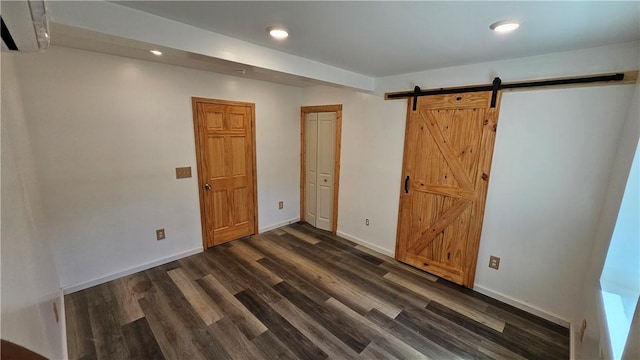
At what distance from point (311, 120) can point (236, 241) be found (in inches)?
88.6

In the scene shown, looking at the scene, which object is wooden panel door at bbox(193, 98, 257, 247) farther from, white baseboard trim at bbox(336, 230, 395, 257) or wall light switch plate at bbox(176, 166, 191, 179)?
white baseboard trim at bbox(336, 230, 395, 257)

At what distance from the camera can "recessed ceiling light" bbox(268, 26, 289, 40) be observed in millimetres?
1760

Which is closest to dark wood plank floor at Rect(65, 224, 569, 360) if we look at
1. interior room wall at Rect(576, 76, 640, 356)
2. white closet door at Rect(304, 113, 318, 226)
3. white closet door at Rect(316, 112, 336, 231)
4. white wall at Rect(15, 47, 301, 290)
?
white wall at Rect(15, 47, 301, 290)

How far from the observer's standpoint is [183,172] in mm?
3209

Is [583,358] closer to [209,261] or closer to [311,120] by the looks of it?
[209,261]

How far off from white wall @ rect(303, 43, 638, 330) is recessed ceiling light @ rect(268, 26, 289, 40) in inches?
68.5

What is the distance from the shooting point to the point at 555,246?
7.46ft

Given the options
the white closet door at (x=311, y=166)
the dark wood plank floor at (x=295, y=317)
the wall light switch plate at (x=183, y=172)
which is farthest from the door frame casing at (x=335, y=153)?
the wall light switch plate at (x=183, y=172)

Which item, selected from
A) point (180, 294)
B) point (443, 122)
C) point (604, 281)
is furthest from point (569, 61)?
point (180, 294)

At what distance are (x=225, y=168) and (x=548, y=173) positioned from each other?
11.7 ft

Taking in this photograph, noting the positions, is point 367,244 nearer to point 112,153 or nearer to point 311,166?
point 311,166

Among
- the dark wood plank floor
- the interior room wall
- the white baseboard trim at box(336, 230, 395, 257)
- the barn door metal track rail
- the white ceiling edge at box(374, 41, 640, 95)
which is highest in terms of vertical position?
the white ceiling edge at box(374, 41, 640, 95)

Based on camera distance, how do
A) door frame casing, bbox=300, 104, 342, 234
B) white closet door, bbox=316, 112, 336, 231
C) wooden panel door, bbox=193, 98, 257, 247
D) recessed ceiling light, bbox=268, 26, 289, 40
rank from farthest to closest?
1. white closet door, bbox=316, 112, 336, 231
2. door frame casing, bbox=300, 104, 342, 234
3. wooden panel door, bbox=193, 98, 257, 247
4. recessed ceiling light, bbox=268, 26, 289, 40

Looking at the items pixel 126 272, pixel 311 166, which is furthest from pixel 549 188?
pixel 126 272
